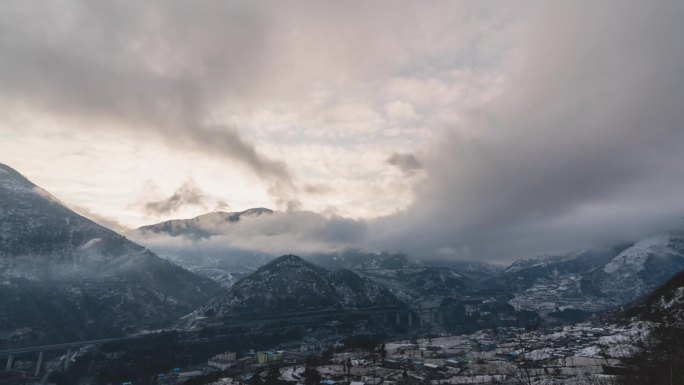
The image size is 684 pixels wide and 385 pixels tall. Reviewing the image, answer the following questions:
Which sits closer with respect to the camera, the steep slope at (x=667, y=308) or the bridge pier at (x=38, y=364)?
the steep slope at (x=667, y=308)

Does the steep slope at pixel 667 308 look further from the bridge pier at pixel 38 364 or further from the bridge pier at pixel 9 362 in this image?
the bridge pier at pixel 9 362

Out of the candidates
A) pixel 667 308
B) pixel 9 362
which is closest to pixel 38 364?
pixel 9 362

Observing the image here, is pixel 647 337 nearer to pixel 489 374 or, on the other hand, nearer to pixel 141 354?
pixel 489 374

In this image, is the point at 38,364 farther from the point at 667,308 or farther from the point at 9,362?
the point at 667,308

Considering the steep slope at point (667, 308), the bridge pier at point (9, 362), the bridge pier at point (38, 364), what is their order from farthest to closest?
the bridge pier at point (38, 364)
the bridge pier at point (9, 362)
the steep slope at point (667, 308)

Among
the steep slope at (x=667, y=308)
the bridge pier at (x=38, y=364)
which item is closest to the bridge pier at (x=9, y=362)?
the bridge pier at (x=38, y=364)

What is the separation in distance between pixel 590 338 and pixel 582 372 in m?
75.1

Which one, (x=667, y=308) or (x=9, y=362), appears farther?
(x=9, y=362)

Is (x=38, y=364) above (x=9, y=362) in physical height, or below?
below

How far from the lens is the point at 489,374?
403 feet

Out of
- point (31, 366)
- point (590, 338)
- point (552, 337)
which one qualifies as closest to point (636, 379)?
point (590, 338)

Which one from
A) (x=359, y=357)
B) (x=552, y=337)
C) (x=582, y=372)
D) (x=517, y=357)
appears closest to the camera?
(x=582, y=372)

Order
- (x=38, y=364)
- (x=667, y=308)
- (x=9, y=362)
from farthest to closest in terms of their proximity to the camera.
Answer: (x=38, y=364)
(x=9, y=362)
(x=667, y=308)

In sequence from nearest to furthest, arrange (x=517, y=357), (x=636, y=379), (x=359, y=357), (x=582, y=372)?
(x=636, y=379) → (x=582, y=372) → (x=517, y=357) → (x=359, y=357)
